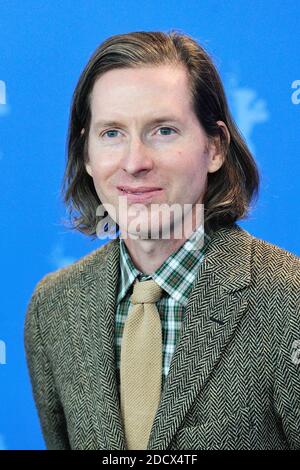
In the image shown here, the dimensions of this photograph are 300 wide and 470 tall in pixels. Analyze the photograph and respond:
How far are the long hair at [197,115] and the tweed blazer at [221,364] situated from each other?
0.08 m

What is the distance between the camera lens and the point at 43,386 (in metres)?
1.96

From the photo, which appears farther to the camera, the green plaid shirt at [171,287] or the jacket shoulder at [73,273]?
the jacket shoulder at [73,273]

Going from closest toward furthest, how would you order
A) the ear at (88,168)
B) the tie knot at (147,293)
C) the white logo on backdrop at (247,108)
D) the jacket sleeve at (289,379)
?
1. the jacket sleeve at (289,379)
2. the tie knot at (147,293)
3. the ear at (88,168)
4. the white logo on backdrop at (247,108)

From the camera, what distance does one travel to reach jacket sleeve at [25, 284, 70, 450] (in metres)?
1.96

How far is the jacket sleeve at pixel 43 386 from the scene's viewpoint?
1.96 meters

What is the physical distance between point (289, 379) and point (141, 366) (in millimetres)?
291

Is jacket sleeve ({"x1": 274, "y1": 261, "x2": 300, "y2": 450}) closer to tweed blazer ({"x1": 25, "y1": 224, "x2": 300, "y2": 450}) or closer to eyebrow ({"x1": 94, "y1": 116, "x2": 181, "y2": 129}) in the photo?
tweed blazer ({"x1": 25, "y1": 224, "x2": 300, "y2": 450})

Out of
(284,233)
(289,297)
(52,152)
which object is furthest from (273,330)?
(52,152)

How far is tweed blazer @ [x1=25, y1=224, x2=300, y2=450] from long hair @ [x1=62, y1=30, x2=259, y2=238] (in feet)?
0.25

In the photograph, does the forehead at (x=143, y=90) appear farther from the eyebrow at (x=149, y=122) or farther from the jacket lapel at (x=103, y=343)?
the jacket lapel at (x=103, y=343)

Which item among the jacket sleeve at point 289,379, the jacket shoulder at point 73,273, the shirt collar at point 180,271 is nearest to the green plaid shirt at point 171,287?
the shirt collar at point 180,271

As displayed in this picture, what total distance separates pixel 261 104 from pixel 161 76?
2.25ft
